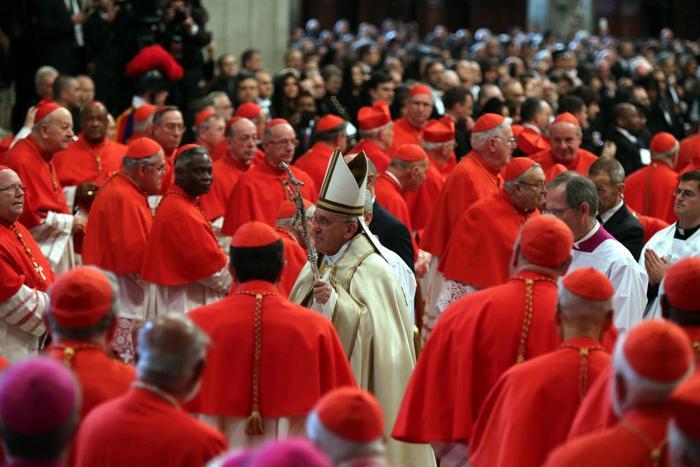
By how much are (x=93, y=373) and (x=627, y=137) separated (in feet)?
29.3

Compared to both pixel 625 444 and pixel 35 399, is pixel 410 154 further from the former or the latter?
pixel 35 399

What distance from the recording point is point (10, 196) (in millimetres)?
6953

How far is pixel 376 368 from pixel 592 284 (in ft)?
5.97

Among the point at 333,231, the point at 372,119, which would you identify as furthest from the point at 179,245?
the point at 372,119

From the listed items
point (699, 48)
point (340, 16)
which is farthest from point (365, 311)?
point (340, 16)

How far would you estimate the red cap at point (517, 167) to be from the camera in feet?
25.1

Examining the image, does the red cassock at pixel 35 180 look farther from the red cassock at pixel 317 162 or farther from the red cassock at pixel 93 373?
the red cassock at pixel 93 373

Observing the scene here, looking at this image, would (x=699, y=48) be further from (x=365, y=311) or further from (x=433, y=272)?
(x=365, y=311)

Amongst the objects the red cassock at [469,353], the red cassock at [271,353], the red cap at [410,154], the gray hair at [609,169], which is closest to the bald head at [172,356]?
the red cassock at [271,353]

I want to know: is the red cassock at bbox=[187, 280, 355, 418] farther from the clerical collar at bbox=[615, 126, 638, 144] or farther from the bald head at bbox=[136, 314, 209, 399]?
the clerical collar at bbox=[615, 126, 638, 144]

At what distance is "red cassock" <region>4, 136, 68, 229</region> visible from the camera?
8.64 m

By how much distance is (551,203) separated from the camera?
6672 millimetres

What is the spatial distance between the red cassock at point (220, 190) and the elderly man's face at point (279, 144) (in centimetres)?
45

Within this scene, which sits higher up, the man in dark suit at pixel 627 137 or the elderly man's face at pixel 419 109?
the elderly man's face at pixel 419 109
